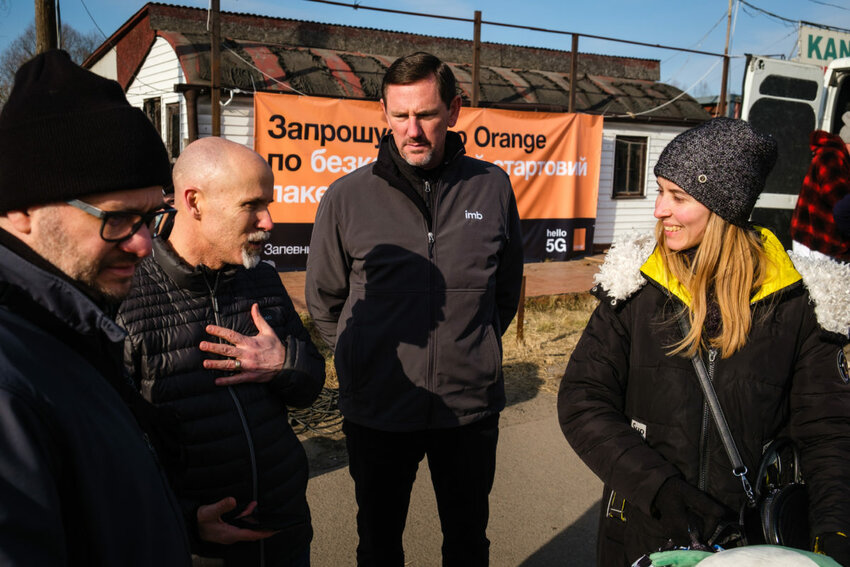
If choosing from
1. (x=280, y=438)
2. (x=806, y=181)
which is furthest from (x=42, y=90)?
(x=806, y=181)

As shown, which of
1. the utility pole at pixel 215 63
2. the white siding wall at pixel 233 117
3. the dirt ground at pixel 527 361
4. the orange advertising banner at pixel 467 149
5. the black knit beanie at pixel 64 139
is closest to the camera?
the black knit beanie at pixel 64 139

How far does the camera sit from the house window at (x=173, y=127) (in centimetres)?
962

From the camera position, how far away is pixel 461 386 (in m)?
2.44

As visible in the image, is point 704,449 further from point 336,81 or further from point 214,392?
point 336,81

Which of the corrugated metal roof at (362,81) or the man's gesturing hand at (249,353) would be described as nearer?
the man's gesturing hand at (249,353)

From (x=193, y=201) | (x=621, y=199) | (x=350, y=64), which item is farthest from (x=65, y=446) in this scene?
(x=621, y=199)

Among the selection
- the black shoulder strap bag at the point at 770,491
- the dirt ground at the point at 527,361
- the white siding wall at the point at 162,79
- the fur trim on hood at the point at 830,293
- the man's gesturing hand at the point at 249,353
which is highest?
the white siding wall at the point at 162,79

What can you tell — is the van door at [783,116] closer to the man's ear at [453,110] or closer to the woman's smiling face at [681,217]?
the man's ear at [453,110]

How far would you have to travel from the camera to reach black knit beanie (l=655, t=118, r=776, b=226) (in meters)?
1.76

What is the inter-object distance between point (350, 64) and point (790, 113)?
22.1 feet

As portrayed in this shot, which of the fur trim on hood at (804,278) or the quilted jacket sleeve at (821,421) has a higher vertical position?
the fur trim on hood at (804,278)

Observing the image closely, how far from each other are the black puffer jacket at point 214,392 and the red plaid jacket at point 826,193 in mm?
4269

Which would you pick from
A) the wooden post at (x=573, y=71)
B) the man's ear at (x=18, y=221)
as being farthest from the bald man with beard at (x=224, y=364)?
the wooden post at (x=573, y=71)

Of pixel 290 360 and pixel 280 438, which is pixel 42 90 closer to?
pixel 290 360
